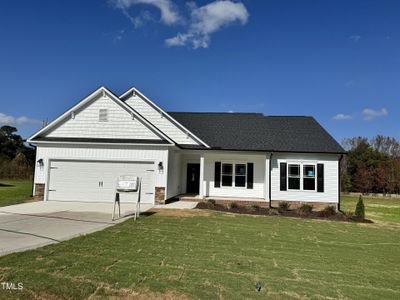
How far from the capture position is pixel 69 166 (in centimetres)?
1644

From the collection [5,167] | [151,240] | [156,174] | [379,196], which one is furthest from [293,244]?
[5,167]

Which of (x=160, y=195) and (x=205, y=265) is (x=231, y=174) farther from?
(x=205, y=265)

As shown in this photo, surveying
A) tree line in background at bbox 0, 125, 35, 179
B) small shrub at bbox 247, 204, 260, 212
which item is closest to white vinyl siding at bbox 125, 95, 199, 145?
small shrub at bbox 247, 204, 260, 212

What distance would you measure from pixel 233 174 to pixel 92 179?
28.0 ft

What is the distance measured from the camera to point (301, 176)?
715 inches

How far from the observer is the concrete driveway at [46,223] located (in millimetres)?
7325

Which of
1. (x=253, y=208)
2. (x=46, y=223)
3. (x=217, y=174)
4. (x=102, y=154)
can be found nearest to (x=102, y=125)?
(x=102, y=154)

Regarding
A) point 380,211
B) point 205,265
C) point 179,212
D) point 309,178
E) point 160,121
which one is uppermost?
point 160,121

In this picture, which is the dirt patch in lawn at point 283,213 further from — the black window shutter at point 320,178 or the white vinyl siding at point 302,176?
the black window shutter at point 320,178

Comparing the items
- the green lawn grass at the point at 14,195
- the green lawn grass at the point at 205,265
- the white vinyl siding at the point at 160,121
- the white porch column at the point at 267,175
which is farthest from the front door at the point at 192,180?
the green lawn grass at the point at 205,265

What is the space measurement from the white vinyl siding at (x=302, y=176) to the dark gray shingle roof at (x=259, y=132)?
0.46 m

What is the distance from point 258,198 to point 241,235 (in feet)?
31.9

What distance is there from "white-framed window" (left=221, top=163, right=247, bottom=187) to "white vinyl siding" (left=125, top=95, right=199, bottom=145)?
2648mm

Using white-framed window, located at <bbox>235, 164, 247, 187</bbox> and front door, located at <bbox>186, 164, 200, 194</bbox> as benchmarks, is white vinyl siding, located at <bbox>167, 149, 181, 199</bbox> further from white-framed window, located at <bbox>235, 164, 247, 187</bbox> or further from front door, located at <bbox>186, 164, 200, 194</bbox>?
white-framed window, located at <bbox>235, 164, 247, 187</bbox>
